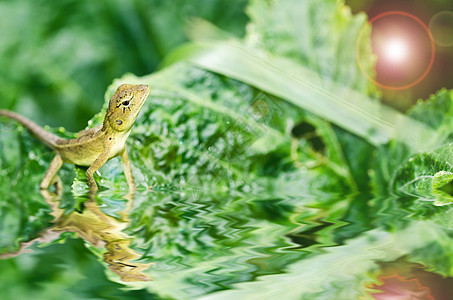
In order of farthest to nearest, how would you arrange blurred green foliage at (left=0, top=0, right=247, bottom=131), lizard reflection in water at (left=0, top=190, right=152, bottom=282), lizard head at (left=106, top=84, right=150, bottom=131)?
blurred green foliage at (left=0, top=0, right=247, bottom=131) < lizard head at (left=106, top=84, right=150, bottom=131) < lizard reflection in water at (left=0, top=190, right=152, bottom=282)

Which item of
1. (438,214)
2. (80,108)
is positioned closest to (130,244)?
(438,214)

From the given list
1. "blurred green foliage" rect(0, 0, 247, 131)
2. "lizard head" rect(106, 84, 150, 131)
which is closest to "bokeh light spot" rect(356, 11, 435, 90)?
"blurred green foliage" rect(0, 0, 247, 131)

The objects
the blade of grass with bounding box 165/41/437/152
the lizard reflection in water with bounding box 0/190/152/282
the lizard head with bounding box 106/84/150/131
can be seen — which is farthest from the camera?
the blade of grass with bounding box 165/41/437/152

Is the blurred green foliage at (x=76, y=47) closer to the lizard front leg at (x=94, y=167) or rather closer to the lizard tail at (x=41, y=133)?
the lizard tail at (x=41, y=133)

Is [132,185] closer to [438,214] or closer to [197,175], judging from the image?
[197,175]

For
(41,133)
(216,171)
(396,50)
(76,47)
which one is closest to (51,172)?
(41,133)

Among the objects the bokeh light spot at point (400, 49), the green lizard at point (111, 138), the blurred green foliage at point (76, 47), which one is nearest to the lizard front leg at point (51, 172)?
the green lizard at point (111, 138)

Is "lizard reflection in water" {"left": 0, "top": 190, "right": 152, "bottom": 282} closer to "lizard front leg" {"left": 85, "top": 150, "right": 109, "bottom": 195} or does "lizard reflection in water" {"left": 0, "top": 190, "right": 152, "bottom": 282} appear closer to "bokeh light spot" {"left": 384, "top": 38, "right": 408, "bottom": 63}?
"lizard front leg" {"left": 85, "top": 150, "right": 109, "bottom": 195}

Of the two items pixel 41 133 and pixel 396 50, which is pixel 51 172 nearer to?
pixel 41 133
